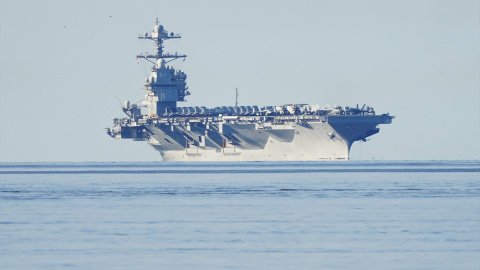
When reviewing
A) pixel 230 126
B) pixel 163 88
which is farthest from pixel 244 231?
pixel 163 88

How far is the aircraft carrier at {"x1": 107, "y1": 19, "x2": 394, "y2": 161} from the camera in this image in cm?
8775

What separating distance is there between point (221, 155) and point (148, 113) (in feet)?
37.7

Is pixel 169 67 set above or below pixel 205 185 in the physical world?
above

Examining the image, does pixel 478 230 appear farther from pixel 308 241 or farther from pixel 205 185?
pixel 205 185

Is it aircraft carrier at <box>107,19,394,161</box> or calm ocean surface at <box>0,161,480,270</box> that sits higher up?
aircraft carrier at <box>107,19,394,161</box>

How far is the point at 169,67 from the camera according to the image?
353 feet

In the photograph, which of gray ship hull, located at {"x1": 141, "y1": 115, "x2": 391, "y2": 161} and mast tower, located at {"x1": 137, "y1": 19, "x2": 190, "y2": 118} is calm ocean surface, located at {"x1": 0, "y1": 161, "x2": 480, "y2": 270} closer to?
gray ship hull, located at {"x1": 141, "y1": 115, "x2": 391, "y2": 161}

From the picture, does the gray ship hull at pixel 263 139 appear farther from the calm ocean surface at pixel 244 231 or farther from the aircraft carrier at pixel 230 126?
the calm ocean surface at pixel 244 231

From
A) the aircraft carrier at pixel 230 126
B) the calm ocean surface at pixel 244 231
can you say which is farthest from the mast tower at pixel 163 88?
the calm ocean surface at pixel 244 231

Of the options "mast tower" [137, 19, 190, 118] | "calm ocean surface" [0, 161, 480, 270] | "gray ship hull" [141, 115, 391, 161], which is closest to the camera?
"calm ocean surface" [0, 161, 480, 270]

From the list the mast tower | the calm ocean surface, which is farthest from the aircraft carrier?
the calm ocean surface

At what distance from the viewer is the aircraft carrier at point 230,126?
8775 centimetres

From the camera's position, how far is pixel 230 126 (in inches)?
3652

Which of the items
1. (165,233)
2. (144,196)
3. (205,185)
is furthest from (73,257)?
(205,185)
